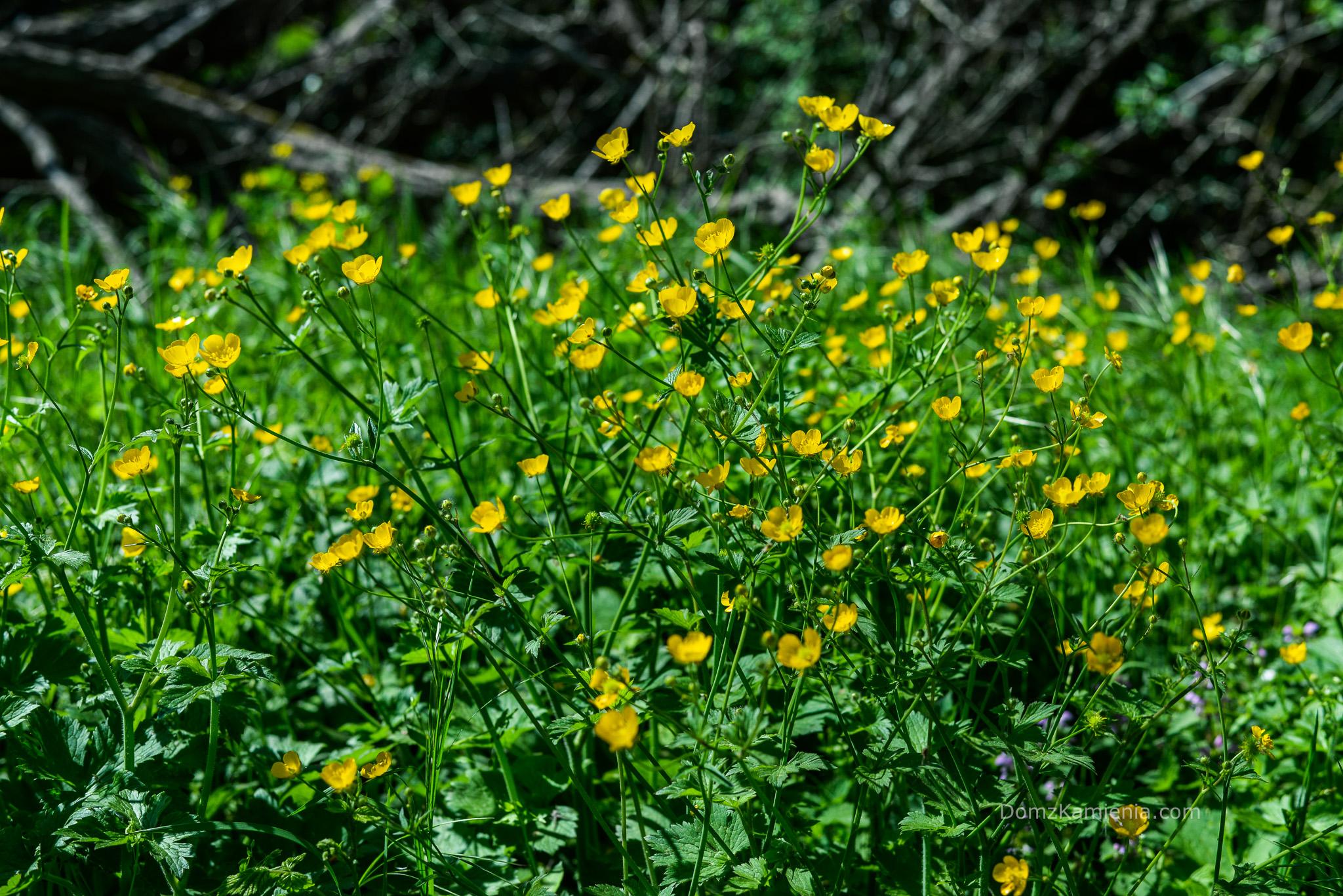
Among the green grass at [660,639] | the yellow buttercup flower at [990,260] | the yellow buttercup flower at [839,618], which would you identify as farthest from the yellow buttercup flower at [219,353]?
the yellow buttercup flower at [990,260]

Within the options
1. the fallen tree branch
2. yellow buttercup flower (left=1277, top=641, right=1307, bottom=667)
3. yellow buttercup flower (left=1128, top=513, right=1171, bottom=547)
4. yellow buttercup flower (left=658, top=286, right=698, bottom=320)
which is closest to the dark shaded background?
the fallen tree branch

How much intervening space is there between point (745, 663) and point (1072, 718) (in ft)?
2.59

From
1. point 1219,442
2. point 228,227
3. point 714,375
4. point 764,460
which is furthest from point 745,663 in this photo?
point 228,227

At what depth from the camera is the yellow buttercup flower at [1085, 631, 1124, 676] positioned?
3.26 ft

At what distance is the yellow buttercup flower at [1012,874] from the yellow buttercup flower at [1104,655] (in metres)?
0.28

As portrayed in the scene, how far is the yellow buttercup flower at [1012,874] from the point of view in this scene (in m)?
1.10

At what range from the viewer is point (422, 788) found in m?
1.36

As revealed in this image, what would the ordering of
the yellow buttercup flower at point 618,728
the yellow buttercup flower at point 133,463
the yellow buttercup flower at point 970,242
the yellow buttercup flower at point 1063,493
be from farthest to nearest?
the yellow buttercup flower at point 970,242, the yellow buttercup flower at point 133,463, the yellow buttercup flower at point 1063,493, the yellow buttercup flower at point 618,728

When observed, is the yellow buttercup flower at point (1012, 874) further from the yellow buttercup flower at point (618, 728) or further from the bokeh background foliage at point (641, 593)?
the yellow buttercup flower at point (618, 728)

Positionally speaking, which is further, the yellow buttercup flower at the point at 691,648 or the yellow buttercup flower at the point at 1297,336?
the yellow buttercup flower at the point at 1297,336

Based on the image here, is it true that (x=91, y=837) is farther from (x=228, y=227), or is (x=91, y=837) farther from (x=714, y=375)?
(x=228, y=227)

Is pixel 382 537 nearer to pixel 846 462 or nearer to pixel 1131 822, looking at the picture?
pixel 846 462

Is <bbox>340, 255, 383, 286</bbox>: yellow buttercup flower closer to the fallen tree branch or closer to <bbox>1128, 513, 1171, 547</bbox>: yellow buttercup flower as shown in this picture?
<bbox>1128, 513, 1171, 547</bbox>: yellow buttercup flower

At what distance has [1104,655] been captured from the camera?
100 cm
